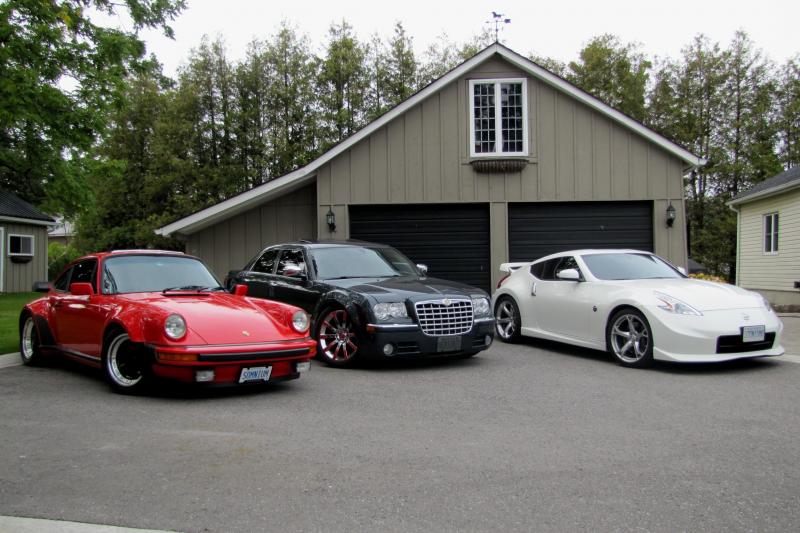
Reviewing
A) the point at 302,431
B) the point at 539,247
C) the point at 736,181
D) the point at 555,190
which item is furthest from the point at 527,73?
the point at 736,181

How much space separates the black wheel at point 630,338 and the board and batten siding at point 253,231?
29.4 ft

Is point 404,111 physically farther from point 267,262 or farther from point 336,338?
point 336,338

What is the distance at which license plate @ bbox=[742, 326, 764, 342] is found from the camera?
771 centimetres

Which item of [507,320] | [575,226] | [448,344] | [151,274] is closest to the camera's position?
[151,274]

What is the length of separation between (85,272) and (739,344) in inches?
293

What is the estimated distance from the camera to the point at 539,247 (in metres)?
15.3

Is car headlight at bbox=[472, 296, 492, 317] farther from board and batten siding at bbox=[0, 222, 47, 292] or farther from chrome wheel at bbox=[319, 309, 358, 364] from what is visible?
board and batten siding at bbox=[0, 222, 47, 292]

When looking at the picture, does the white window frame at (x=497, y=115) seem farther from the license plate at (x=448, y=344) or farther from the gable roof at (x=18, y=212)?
the gable roof at (x=18, y=212)

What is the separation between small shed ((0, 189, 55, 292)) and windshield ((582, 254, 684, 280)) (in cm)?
2302

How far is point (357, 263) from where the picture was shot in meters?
9.55

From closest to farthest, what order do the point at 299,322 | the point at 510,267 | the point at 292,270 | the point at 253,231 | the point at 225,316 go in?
the point at 225,316 < the point at 299,322 < the point at 292,270 < the point at 510,267 < the point at 253,231

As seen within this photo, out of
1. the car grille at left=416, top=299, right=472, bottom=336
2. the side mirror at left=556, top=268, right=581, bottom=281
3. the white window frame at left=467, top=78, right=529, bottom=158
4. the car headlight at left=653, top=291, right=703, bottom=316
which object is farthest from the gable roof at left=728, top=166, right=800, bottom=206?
the car grille at left=416, top=299, right=472, bottom=336

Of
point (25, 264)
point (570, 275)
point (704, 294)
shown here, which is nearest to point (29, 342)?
point (570, 275)

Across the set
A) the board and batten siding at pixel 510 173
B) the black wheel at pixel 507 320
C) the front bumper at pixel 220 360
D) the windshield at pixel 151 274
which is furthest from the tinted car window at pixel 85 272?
the board and batten siding at pixel 510 173
